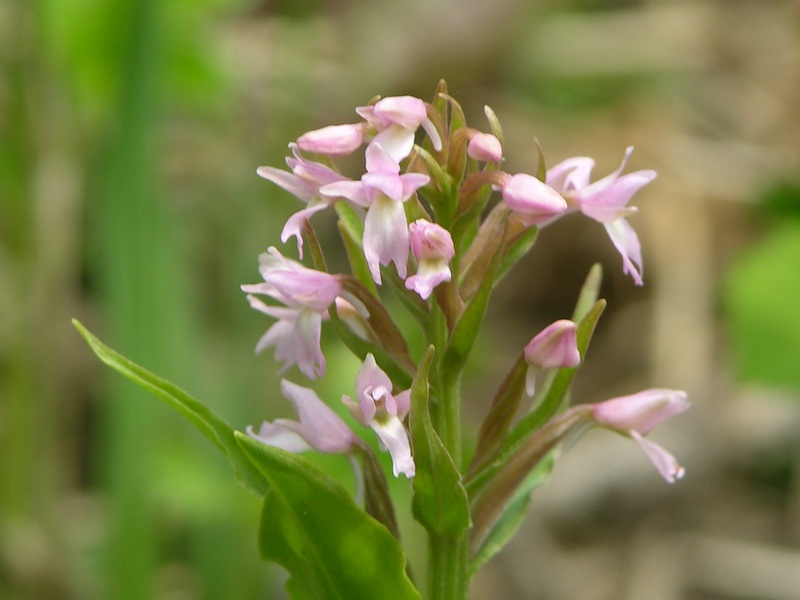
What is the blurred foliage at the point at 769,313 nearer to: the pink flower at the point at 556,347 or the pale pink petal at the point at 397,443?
the pink flower at the point at 556,347

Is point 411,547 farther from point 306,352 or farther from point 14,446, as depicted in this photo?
point 306,352

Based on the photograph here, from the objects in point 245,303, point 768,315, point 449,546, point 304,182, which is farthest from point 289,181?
point 768,315

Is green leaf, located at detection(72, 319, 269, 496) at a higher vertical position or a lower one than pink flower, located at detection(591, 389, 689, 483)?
higher

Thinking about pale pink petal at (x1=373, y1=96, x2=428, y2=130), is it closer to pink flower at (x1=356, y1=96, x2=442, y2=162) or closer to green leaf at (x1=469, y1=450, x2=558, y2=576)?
pink flower at (x1=356, y1=96, x2=442, y2=162)

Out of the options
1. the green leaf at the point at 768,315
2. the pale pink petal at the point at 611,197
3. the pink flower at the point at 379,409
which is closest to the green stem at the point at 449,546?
the pink flower at the point at 379,409

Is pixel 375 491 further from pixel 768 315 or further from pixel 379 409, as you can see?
pixel 768 315

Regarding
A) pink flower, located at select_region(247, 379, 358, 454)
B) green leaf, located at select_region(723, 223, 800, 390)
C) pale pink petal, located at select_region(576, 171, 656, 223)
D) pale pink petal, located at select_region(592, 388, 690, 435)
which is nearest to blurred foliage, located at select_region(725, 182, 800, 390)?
green leaf, located at select_region(723, 223, 800, 390)
